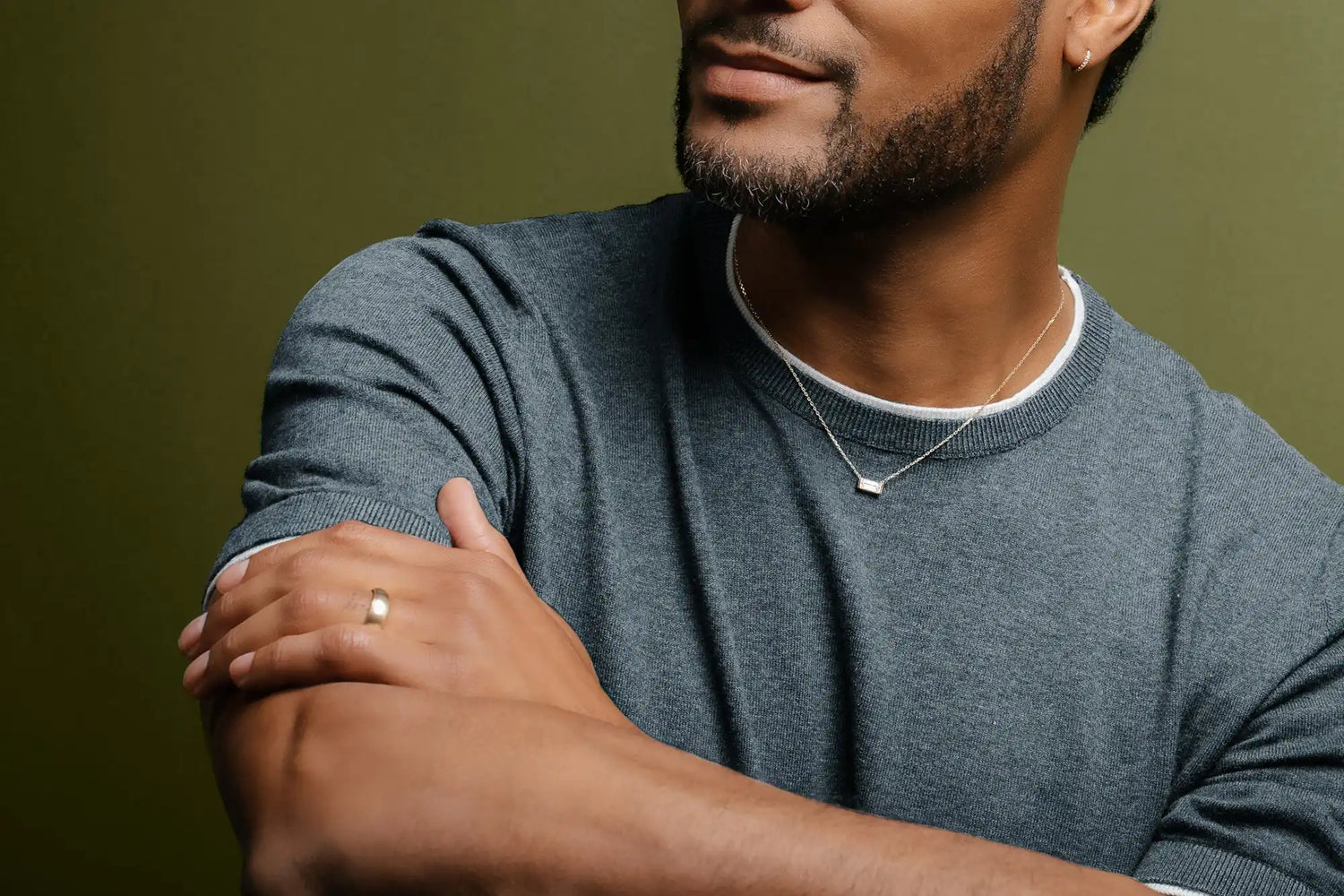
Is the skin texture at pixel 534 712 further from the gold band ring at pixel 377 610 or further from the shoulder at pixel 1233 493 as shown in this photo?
the shoulder at pixel 1233 493

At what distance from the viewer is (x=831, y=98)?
4.30 ft

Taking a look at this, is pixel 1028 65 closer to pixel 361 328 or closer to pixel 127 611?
pixel 361 328

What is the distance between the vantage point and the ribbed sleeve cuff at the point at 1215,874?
47.4 inches

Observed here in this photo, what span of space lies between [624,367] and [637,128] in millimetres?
864

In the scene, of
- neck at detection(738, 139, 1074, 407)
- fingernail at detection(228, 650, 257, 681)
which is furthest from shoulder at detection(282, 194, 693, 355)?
fingernail at detection(228, 650, 257, 681)

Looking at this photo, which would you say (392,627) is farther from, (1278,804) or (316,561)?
(1278,804)

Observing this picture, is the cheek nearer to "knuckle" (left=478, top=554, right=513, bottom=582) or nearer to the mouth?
the mouth

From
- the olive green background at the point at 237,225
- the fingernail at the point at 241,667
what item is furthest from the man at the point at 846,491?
the olive green background at the point at 237,225

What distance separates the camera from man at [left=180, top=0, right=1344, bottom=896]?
3.79 ft

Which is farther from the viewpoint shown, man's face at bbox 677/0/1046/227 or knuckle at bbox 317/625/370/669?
man's face at bbox 677/0/1046/227

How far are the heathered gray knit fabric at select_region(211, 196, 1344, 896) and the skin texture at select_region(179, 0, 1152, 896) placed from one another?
0.54 feet

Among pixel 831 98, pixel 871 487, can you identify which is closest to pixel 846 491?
pixel 871 487

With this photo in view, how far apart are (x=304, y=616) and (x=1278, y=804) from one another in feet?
2.83

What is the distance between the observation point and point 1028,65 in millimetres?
1437
